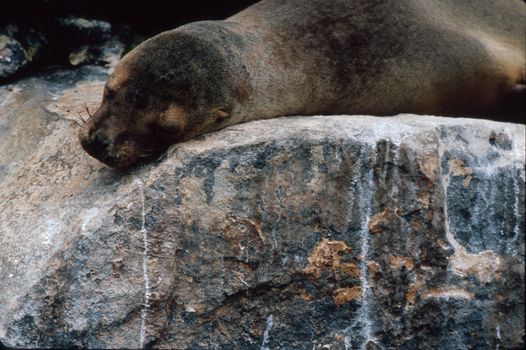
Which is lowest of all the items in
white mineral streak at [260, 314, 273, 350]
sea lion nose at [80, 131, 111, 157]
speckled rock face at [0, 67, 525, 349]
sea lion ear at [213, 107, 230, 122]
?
white mineral streak at [260, 314, 273, 350]

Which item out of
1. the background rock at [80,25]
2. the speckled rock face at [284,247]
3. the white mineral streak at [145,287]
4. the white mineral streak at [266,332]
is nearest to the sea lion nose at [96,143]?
the speckled rock face at [284,247]

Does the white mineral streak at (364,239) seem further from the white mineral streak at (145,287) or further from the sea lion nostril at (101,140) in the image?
the sea lion nostril at (101,140)

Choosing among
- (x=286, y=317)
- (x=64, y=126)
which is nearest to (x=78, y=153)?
(x=64, y=126)

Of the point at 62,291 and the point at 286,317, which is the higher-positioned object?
the point at 62,291

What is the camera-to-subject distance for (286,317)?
3209mm

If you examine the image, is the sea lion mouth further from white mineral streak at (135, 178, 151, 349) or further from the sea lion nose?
white mineral streak at (135, 178, 151, 349)

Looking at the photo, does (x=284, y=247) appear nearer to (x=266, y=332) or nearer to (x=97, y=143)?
(x=266, y=332)

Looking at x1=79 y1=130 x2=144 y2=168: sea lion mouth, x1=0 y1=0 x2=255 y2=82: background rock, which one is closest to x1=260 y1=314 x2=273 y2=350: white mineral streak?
x1=79 y1=130 x2=144 y2=168: sea lion mouth

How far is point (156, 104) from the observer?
3.40m

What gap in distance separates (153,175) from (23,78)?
1972 mm

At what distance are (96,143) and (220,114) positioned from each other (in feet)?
2.05

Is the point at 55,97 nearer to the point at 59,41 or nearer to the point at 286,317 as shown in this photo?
the point at 59,41

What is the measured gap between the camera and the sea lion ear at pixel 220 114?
349cm

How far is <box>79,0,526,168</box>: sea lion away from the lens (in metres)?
3.41
